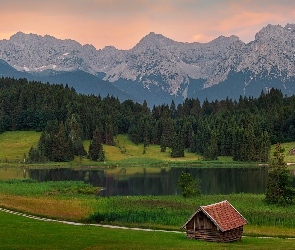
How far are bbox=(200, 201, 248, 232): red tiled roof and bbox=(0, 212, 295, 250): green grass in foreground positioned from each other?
1724 mm

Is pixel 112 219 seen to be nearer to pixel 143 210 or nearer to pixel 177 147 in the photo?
pixel 143 210

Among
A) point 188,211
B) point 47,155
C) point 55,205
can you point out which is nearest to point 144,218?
point 188,211

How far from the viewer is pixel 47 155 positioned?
178 m

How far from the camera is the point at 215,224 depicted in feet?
143

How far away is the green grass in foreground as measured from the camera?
128 feet

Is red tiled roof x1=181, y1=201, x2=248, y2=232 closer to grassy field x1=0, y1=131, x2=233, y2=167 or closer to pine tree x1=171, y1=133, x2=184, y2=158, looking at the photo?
grassy field x1=0, y1=131, x2=233, y2=167

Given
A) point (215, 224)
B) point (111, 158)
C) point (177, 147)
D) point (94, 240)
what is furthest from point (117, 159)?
point (94, 240)

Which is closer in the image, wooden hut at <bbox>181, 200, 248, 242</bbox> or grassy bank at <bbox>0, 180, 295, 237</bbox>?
wooden hut at <bbox>181, 200, 248, 242</bbox>

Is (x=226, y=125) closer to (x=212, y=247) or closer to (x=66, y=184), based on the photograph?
(x=66, y=184)

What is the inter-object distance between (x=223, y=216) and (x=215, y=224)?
1.74m

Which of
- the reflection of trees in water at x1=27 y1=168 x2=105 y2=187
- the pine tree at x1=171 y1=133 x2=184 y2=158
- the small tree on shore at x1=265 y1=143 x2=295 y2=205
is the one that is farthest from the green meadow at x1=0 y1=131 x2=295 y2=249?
the pine tree at x1=171 y1=133 x2=184 y2=158

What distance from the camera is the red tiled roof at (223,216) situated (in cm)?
4369

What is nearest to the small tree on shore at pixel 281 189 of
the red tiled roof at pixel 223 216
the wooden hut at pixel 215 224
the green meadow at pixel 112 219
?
the green meadow at pixel 112 219

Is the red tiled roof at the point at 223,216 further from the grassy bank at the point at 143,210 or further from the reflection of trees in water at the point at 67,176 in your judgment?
the reflection of trees in water at the point at 67,176
